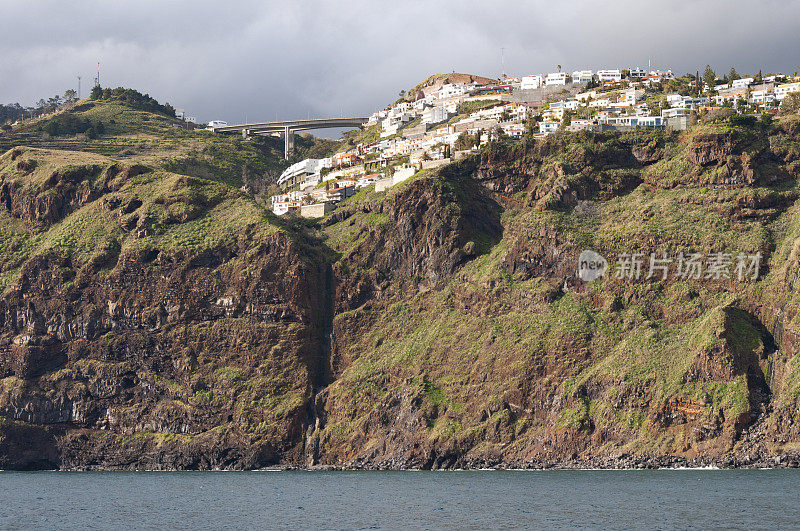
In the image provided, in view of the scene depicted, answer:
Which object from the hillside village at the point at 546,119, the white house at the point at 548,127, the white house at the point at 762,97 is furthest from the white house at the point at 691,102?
the white house at the point at 548,127

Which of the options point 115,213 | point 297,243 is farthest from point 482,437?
point 115,213

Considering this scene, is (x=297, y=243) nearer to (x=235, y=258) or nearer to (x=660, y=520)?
(x=235, y=258)

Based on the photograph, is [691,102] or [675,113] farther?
[691,102]

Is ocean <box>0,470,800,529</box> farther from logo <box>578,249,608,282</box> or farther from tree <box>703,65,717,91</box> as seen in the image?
tree <box>703,65,717,91</box>

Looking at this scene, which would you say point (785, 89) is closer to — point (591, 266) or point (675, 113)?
point (675, 113)

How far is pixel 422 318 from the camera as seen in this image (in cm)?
14075

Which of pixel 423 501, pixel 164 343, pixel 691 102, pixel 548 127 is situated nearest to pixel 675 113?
pixel 691 102

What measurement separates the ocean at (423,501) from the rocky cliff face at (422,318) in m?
8.57

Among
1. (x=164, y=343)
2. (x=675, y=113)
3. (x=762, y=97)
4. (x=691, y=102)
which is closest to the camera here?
(x=164, y=343)

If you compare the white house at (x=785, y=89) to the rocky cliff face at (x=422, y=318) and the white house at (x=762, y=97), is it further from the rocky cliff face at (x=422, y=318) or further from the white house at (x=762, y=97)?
the rocky cliff face at (x=422, y=318)

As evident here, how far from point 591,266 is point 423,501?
5223cm

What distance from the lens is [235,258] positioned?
147750 millimetres

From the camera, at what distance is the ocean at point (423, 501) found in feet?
257

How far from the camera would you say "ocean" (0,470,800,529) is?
78.4 meters
